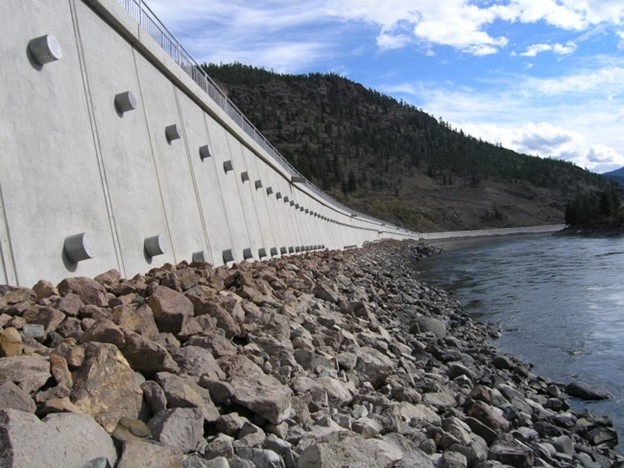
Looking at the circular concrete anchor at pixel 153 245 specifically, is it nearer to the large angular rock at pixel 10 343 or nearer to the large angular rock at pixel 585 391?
the large angular rock at pixel 10 343

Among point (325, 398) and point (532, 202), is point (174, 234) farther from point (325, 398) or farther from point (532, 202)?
point (532, 202)

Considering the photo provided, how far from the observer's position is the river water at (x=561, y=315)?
12.5m

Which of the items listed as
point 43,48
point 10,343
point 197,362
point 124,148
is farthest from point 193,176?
point 10,343

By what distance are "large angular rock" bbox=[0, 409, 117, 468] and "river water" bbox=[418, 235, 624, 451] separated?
8319 mm

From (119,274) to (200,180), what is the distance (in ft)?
18.8

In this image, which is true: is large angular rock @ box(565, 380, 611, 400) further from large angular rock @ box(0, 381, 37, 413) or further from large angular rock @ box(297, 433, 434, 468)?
large angular rock @ box(0, 381, 37, 413)

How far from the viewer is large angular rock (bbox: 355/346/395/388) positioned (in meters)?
7.61

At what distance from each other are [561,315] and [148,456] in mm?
18490

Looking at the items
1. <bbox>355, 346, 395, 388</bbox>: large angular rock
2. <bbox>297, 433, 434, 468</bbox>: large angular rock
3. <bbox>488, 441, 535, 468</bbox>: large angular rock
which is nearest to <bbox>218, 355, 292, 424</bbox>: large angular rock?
<bbox>297, 433, 434, 468</bbox>: large angular rock

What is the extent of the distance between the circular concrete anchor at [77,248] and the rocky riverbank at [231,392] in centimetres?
43

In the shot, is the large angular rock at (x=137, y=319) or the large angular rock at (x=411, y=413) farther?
the large angular rock at (x=411, y=413)

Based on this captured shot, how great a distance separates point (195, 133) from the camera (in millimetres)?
13383

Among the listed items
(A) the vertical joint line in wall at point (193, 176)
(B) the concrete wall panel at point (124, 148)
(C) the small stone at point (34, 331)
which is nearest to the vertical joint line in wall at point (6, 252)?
(C) the small stone at point (34, 331)

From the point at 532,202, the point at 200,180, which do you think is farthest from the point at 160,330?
the point at 532,202
